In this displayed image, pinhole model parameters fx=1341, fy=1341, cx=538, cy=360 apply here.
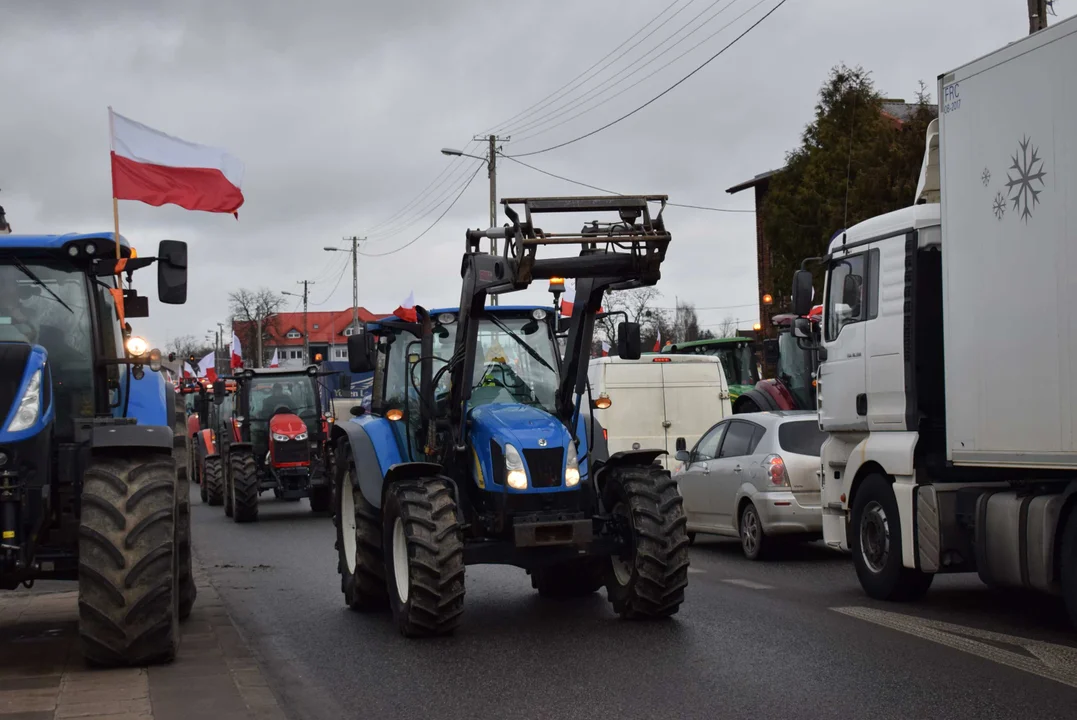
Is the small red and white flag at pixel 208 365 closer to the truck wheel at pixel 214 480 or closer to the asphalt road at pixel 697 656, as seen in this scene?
the truck wheel at pixel 214 480

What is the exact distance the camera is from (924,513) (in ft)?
32.5

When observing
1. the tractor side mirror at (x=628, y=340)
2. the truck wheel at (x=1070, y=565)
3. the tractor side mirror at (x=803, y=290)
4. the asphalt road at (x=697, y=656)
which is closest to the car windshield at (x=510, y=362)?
the tractor side mirror at (x=628, y=340)

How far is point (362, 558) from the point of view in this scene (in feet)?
34.4

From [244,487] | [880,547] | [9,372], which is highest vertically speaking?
[9,372]

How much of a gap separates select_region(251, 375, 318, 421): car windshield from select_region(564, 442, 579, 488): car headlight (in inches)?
585

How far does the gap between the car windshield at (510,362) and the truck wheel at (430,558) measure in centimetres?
129

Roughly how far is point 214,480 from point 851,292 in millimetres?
18501

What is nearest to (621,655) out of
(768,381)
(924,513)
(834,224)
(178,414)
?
(924,513)

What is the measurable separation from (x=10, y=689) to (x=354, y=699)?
1.89 metres

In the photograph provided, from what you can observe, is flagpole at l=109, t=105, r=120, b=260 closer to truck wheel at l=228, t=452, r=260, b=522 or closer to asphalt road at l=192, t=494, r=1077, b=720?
asphalt road at l=192, t=494, r=1077, b=720

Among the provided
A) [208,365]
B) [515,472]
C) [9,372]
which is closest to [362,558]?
[515,472]

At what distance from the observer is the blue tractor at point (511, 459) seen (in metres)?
9.09

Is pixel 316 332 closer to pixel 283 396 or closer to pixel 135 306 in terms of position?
pixel 283 396

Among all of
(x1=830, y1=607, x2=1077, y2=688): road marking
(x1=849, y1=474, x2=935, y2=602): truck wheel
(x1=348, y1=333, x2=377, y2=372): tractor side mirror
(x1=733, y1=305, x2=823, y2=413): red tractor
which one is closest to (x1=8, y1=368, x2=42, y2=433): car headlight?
(x1=348, y1=333, x2=377, y2=372): tractor side mirror
